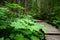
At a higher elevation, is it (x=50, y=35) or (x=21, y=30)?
(x=21, y=30)

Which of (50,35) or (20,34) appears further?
(50,35)

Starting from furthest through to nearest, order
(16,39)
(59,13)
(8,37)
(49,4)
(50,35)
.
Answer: (49,4) < (59,13) < (50,35) < (8,37) < (16,39)

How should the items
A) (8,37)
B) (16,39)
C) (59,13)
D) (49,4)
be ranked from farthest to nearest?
1. (49,4)
2. (59,13)
3. (8,37)
4. (16,39)

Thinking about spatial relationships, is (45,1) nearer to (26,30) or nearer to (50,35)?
(50,35)

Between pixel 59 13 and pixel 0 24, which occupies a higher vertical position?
pixel 0 24

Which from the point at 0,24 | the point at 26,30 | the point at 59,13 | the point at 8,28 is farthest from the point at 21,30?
the point at 59,13

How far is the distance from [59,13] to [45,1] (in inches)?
130

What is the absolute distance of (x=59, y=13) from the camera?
29.7 feet

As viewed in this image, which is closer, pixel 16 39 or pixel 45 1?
pixel 16 39

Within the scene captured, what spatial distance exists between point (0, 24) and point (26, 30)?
3.12 ft

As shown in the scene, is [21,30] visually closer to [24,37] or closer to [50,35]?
[24,37]

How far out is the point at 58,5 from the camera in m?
9.20

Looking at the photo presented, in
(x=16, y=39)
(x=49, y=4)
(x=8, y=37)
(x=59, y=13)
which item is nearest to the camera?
(x=16, y=39)

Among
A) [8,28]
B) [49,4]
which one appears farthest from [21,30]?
[49,4]
